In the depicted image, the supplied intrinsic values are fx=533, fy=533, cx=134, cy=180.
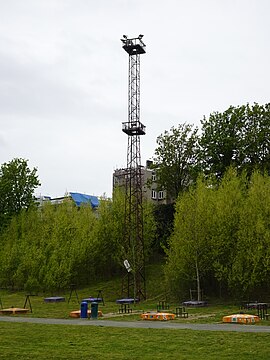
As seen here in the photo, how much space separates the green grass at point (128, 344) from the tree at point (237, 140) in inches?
1042

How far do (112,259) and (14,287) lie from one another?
8.31 meters

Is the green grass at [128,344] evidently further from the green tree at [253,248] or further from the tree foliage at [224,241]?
the tree foliage at [224,241]

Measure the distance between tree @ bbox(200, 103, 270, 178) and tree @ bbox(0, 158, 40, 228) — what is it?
16.8 m

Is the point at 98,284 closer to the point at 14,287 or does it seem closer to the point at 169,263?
the point at 14,287

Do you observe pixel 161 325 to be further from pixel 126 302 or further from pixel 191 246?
pixel 126 302

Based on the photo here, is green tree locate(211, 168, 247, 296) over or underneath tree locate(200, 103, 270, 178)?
underneath

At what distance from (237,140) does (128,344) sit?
30.6 metres

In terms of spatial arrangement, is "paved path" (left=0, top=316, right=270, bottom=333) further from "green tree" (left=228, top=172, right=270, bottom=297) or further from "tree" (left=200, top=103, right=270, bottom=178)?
"tree" (left=200, top=103, right=270, bottom=178)

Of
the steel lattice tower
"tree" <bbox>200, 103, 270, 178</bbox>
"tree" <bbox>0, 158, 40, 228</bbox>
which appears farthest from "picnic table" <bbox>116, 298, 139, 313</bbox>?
"tree" <bbox>0, 158, 40, 228</bbox>

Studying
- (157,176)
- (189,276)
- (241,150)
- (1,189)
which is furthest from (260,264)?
(1,189)

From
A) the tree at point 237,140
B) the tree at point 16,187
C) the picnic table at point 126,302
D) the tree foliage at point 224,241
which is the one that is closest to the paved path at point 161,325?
the picnic table at point 126,302

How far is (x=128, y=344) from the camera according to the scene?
12.9 meters

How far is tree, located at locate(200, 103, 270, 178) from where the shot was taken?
4053 centimetres

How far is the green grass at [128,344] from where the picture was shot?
11141mm
